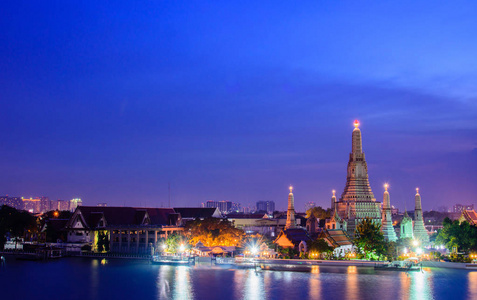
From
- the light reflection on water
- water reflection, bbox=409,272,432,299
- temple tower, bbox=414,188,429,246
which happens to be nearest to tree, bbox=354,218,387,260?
the light reflection on water

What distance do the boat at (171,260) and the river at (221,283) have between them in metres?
2.63

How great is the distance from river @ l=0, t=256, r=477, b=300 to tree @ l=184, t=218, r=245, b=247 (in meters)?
10.3

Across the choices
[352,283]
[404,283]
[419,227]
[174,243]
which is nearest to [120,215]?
[174,243]

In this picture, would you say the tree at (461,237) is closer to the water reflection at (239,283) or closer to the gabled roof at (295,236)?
the gabled roof at (295,236)

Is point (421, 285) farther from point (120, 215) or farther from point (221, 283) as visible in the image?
point (120, 215)

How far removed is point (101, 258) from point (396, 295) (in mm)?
45804

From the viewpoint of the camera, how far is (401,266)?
206 ft

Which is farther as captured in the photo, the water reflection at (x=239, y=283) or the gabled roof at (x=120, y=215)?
the gabled roof at (x=120, y=215)

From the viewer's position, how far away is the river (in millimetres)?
47031

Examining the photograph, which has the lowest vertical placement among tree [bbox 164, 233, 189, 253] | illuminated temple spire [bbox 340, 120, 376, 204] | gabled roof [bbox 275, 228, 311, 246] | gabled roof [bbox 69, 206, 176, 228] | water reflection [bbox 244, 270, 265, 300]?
water reflection [bbox 244, 270, 265, 300]

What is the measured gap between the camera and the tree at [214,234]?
77.2 m

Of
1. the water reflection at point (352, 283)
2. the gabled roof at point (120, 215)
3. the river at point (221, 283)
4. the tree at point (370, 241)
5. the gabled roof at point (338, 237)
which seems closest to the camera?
the water reflection at point (352, 283)

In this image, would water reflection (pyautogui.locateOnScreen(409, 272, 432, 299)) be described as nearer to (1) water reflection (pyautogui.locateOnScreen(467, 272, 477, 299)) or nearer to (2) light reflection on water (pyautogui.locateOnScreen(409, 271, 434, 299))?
(2) light reflection on water (pyautogui.locateOnScreen(409, 271, 434, 299))

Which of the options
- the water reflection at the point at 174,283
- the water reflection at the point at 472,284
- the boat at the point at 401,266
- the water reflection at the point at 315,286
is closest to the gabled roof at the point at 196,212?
the water reflection at the point at 174,283
